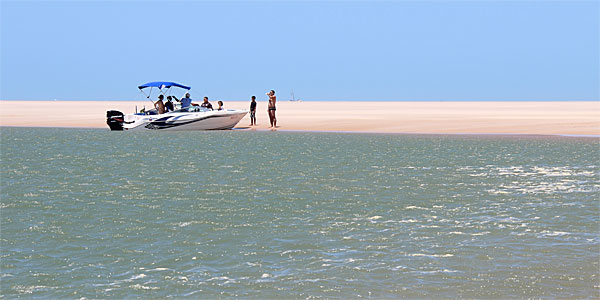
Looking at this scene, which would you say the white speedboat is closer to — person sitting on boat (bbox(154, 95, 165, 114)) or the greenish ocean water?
person sitting on boat (bbox(154, 95, 165, 114))

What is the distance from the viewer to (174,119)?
47500 millimetres

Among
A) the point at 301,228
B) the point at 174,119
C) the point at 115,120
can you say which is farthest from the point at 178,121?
the point at 301,228

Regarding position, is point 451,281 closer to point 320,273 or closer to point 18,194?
point 320,273

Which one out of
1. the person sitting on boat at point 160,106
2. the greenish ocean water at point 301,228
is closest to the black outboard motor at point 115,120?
the person sitting on boat at point 160,106

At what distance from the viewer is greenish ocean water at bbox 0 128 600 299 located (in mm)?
10289

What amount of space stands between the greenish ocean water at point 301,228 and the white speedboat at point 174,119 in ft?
60.1

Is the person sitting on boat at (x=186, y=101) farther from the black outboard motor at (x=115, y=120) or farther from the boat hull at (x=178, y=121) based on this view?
the black outboard motor at (x=115, y=120)

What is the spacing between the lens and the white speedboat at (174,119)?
1869 inches

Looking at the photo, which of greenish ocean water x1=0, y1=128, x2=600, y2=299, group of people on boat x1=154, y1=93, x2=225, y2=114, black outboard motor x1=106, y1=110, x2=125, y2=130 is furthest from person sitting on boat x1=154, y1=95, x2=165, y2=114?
greenish ocean water x1=0, y1=128, x2=600, y2=299

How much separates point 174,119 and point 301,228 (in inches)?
1352

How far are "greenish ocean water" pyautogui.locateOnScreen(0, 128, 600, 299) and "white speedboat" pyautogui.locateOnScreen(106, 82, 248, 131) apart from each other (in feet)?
60.1

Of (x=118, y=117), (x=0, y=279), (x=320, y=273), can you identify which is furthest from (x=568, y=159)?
(x=118, y=117)

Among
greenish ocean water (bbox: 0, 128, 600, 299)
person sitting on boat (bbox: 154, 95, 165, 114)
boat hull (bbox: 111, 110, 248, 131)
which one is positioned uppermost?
person sitting on boat (bbox: 154, 95, 165, 114)

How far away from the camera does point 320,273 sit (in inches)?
424
